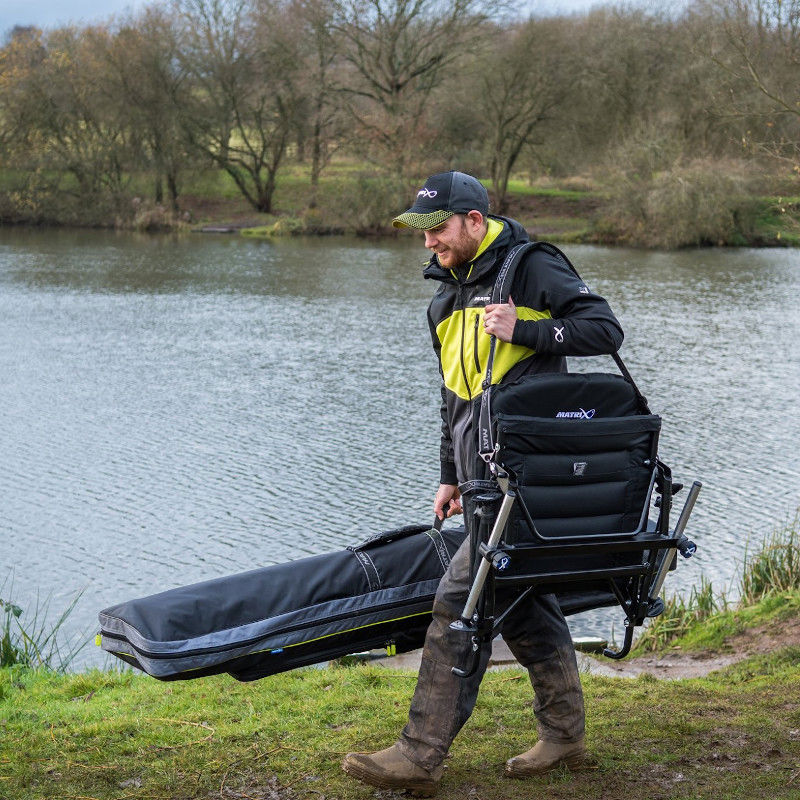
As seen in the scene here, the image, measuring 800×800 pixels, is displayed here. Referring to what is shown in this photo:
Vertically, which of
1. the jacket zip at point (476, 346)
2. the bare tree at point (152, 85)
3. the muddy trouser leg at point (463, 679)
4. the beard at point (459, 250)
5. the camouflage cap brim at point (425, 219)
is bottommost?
the muddy trouser leg at point (463, 679)

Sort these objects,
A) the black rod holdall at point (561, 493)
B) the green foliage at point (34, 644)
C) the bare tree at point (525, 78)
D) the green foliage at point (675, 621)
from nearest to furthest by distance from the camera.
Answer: the black rod holdall at point (561, 493), the green foliage at point (34, 644), the green foliage at point (675, 621), the bare tree at point (525, 78)

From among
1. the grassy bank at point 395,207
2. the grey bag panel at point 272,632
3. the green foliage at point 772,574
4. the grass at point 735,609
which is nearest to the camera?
the grey bag panel at point 272,632

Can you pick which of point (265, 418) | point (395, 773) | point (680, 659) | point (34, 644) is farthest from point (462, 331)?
point (265, 418)

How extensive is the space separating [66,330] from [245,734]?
57.4 feet

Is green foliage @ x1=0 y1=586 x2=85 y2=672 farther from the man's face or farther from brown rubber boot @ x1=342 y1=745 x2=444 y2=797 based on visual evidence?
the man's face

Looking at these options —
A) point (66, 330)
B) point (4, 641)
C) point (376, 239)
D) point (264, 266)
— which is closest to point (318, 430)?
point (4, 641)

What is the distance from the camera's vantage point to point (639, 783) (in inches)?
143

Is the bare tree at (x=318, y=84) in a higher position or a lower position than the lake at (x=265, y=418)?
higher

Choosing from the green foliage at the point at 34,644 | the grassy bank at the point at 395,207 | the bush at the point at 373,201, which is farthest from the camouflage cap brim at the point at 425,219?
the bush at the point at 373,201

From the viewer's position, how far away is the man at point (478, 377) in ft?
11.4

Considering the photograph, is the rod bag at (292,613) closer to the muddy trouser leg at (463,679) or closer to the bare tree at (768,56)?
the muddy trouser leg at (463,679)

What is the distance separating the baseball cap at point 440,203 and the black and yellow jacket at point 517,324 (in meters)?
0.12

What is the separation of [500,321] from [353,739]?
5.54 ft

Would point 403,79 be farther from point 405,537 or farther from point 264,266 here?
point 405,537
